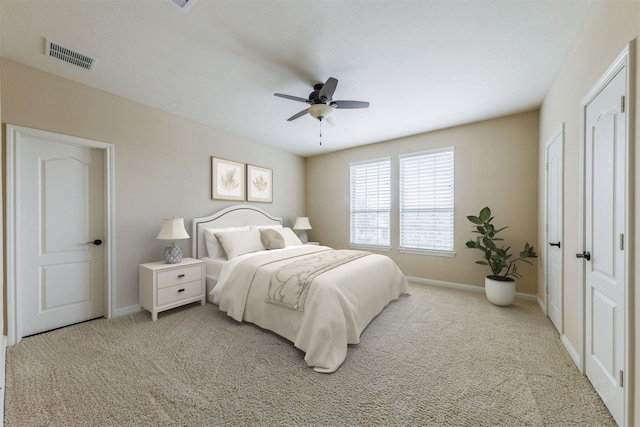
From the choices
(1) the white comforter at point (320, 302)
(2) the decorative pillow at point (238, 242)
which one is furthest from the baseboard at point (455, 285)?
(2) the decorative pillow at point (238, 242)

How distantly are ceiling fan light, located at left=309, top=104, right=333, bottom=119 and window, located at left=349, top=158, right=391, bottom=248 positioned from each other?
2.36 meters

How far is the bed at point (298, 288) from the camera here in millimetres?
1975

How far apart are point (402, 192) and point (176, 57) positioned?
147 inches

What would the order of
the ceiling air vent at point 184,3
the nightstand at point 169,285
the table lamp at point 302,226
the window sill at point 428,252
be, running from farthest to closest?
the table lamp at point 302,226 → the window sill at point 428,252 → the nightstand at point 169,285 → the ceiling air vent at point 184,3

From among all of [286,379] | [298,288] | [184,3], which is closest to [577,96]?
[298,288]

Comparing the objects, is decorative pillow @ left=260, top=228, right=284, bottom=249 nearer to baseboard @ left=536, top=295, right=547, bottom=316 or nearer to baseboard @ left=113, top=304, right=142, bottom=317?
baseboard @ left=113, top=304, right=142, bottom=317

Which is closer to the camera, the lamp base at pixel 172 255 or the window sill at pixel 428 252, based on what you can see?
the lamp base at pixel 172 255

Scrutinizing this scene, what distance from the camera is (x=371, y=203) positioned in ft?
15.7

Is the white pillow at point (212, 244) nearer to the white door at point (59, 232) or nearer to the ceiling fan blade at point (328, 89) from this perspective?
the white door at point (59, 232)

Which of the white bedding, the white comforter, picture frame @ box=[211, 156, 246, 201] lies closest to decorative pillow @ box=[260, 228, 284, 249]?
the white comforter

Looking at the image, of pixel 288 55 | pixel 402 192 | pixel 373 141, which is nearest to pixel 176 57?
pixel 288 55

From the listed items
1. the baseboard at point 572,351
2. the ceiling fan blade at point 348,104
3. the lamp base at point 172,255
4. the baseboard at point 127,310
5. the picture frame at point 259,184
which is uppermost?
the ceiling fan blade at point 348,104

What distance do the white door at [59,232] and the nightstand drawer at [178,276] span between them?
2.46ft

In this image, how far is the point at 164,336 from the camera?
2.37 meters
